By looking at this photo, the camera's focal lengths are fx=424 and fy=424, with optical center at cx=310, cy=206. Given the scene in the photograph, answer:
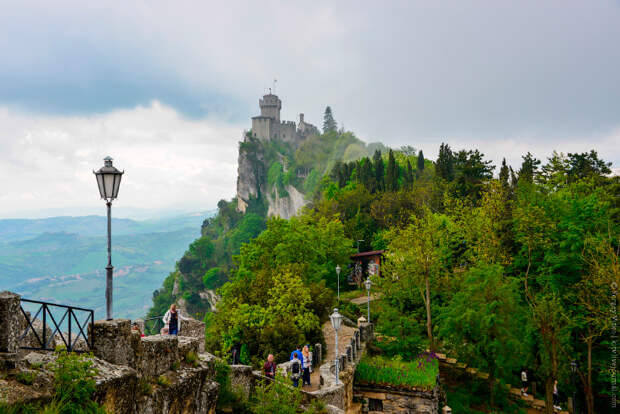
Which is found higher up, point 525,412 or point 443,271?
point 443,271

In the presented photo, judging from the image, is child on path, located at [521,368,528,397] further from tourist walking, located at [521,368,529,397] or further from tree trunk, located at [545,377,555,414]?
tree trunk, located at [545,377,555,414]

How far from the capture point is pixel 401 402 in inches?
752

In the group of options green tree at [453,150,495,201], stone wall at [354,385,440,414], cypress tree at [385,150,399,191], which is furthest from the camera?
cypress tree at [385,150,399,191]

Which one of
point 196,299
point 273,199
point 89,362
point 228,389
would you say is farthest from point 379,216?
point 273,199

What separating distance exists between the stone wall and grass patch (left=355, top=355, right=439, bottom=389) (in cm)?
27

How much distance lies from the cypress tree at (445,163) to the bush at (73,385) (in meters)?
49.6

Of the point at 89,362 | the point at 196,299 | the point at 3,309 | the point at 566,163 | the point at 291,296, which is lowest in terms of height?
the point at 196,299

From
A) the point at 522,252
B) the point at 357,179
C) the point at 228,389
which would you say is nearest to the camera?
the point at 228,389

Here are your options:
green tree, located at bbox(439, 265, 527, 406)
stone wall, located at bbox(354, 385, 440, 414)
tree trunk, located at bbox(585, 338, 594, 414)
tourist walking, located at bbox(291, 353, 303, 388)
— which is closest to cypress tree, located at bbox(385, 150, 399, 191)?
green tree, located at bbox(439, 265, 527, 406)

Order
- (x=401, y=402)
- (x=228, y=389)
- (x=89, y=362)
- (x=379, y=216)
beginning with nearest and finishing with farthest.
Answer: (x=89, y=362)
(x=228, y=389)
(x=401, y=402)
(x=379, y=216)

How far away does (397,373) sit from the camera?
19.8 m

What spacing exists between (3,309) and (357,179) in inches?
2455

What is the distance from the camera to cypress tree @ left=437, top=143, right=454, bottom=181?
170ft

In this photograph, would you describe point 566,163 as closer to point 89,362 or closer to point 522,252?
point 522,252
